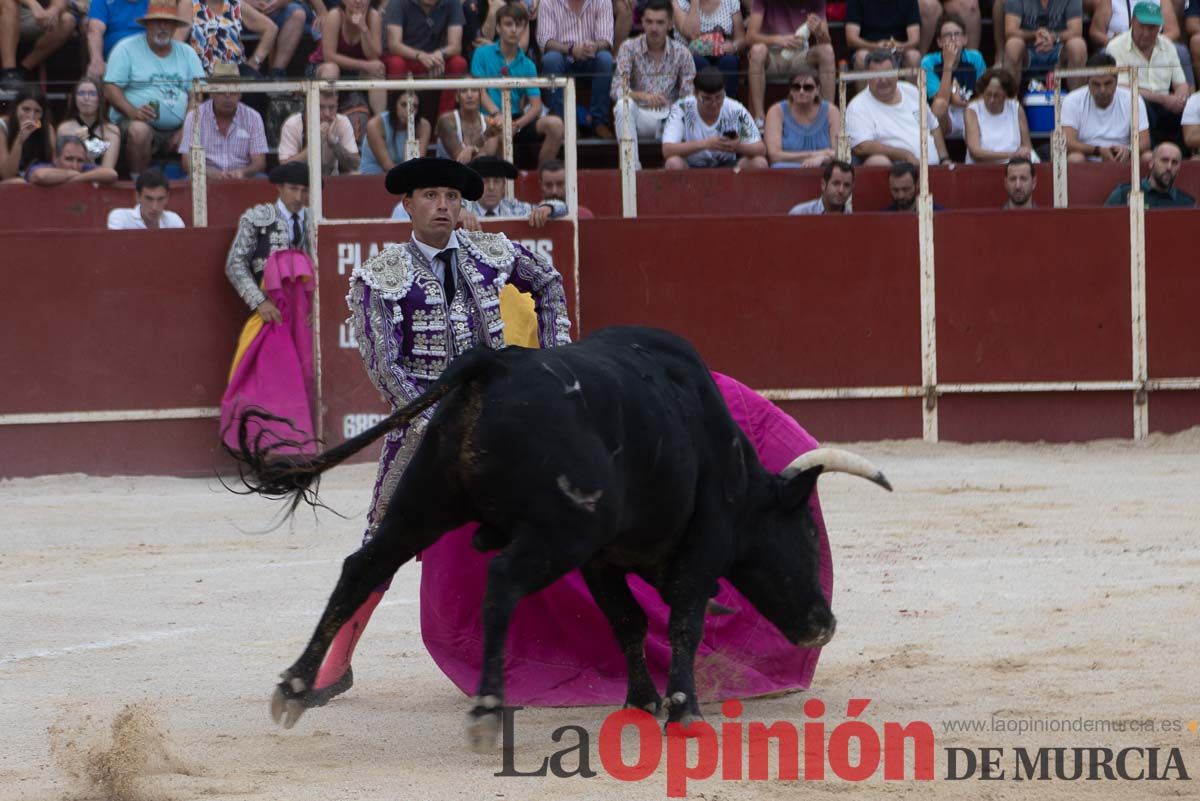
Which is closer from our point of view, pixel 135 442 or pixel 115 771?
pixel 115 771

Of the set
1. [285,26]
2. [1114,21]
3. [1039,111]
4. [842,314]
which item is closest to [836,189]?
[842,314]

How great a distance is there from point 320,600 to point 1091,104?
592 cm

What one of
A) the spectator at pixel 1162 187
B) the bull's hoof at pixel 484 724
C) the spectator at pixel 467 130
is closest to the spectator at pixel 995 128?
the spectator at pixel 1162 187

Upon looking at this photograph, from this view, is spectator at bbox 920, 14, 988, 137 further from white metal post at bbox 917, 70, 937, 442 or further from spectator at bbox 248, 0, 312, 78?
spectator at bbox 248, 0, 312, 78

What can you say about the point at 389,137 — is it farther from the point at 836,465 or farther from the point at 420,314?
the point at 836,465

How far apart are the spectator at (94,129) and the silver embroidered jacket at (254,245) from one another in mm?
1005

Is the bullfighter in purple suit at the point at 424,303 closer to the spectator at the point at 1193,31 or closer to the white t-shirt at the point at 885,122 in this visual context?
the white t-shirt at the point at 885,122

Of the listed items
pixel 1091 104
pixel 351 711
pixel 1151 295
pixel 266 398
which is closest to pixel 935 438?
pixel 1151 295

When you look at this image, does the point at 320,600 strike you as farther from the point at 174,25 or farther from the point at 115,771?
the point at 174,25

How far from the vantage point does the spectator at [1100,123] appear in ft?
32.2

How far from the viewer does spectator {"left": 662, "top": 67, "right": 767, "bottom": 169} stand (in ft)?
31.8

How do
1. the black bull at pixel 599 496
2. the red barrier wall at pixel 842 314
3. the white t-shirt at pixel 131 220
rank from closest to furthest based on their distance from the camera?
the black bull at pixel 599 496 → the red barrier wall at pixel 842 314 → the white t-shirt at pixel 131 220

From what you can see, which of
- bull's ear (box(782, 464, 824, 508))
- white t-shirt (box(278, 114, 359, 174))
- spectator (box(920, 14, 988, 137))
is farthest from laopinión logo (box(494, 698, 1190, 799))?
spectator (box(920, 14, 988, 137))

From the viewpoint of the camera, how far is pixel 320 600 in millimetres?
5727
